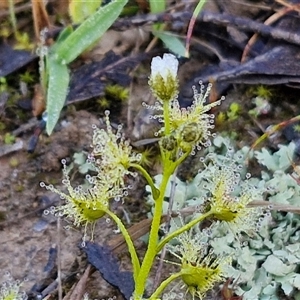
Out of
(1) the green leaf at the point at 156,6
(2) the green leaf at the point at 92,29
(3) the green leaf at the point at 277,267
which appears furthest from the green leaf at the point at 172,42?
(3) the green leaf at the point at 277,267

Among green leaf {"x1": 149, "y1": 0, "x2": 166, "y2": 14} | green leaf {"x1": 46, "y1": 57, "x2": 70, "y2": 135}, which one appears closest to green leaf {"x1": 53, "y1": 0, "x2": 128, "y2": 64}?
green leaf {"x1": 46, "y1": 57, "x2": 70, "y2": 135}

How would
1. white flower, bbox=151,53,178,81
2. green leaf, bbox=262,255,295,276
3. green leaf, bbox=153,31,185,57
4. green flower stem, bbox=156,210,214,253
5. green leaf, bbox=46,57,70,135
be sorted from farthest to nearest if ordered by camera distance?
1. green leaf, bbox=153,31,185,57
2. green leaf, bbox=46,57,70,135
3. green leaf, bbox=262,255,295,276
4. green flower stem, bbox=156,210,214,253
5. white flower, bbox=151,53,178,81

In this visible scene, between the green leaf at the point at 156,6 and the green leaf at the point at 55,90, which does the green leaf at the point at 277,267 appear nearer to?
the green leaf at the point at 55,90

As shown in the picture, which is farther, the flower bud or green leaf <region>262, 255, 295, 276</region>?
green leaf <region>262, 255, 295, 276</region>

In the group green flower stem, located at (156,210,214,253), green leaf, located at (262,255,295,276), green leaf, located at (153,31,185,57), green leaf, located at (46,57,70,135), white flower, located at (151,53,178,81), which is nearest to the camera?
white flower, located at (151,53,178,81)

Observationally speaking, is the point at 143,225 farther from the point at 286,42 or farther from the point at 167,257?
the point at 286,42

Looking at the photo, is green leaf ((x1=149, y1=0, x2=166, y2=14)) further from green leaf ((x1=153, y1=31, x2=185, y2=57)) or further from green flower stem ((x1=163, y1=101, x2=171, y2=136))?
green flower stem ((x1=163, y1=101, x2=171, y2=136))

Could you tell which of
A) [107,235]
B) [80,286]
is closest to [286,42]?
[107,235]

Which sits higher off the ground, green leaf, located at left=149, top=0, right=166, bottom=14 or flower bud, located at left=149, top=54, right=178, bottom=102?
flower bud, located at left=149, top=54, right=178, bottom=102
